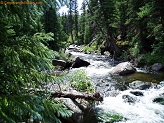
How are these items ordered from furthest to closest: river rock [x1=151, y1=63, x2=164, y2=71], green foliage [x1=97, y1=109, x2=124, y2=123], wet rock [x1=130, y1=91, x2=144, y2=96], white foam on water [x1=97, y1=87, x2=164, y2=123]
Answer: river rock [x1=151, y1=63, x2=164, y2=71]
wet rock [x1=130, y1=91, x2=144, y2=96]
white foam on water [x1=97, y1=87, x2=164, y2=123]
green foliage [x1=97, y1=109, x2=124, y2=123]

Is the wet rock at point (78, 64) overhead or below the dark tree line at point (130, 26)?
below

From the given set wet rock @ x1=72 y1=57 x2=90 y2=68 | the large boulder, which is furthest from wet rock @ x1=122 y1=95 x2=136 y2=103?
wet rock @ x1=72 y1=57 x2=90 y2=68

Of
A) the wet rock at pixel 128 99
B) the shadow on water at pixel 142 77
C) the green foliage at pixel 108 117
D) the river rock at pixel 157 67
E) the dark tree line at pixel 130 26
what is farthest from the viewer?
the river rock at pixel 157 67

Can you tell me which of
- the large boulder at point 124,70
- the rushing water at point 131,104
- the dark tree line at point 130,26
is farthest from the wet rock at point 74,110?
the large boulder at point 124,70

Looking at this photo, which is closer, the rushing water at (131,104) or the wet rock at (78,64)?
the rushing water at (131,104)

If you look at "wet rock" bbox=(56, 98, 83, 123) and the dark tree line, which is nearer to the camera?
"wet rock" bbox=(56, 98, 83, 123)

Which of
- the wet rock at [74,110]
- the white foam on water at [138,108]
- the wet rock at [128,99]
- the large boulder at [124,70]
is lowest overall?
the white foam on water at [138,108]

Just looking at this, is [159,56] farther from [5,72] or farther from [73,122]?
[5,72]

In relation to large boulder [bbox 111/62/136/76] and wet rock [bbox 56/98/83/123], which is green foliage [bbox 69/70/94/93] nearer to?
wet rock [bbox 56/98/83/123]

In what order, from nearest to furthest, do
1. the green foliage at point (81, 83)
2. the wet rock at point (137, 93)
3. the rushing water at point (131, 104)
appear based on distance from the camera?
the rushing water at point (131, 104) → the green foliage at point (81, 83) → the wet rock at point (137, 93)

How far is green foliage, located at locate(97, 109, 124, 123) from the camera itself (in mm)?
7963

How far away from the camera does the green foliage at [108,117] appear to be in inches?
313

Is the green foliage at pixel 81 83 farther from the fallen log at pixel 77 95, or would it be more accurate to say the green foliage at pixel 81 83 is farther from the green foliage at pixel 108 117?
the green foliage at pixel 108 117

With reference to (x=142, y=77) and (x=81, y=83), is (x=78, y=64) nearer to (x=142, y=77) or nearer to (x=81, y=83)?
(x=142, y=77)
